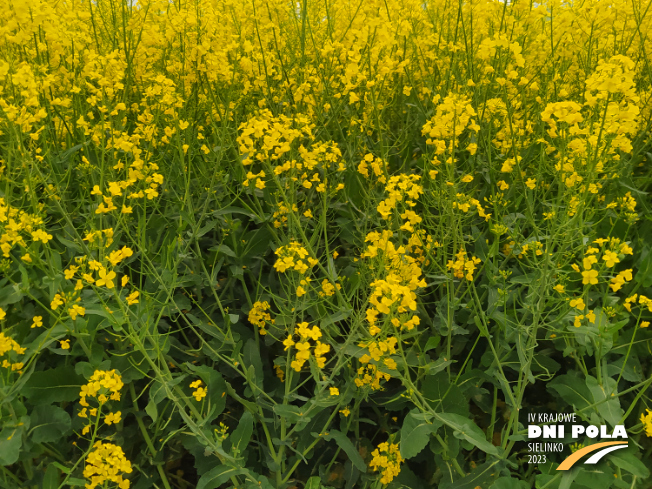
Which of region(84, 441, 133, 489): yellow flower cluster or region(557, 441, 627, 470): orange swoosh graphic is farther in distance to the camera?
region(557, 441, 627, 470): orange swoosh graphic

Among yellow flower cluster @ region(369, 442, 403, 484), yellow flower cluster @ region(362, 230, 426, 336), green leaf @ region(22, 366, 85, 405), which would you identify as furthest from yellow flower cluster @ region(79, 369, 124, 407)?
yellow flower cluster @ region(369, 442, 403, 484)

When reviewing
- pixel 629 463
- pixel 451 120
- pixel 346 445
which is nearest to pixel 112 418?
pixel 346 445

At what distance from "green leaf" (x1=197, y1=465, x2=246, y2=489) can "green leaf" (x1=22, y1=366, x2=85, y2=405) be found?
680 millimetres

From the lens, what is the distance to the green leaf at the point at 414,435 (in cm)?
198

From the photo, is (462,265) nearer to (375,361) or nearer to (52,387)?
(375,361)

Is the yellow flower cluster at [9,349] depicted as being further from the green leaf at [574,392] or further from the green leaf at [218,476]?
the green leaf at [574,392]

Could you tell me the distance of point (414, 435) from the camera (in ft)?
6.63

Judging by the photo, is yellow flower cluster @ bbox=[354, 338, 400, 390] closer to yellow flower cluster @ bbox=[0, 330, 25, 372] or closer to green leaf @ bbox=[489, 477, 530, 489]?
green leaf @ bbox=[489, 477, 530, 489]

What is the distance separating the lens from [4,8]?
238 cm

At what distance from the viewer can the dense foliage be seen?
6.52 ft

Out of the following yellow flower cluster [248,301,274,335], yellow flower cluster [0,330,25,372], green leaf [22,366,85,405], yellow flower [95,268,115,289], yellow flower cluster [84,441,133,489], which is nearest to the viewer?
yellow flower [95,268,115,289]

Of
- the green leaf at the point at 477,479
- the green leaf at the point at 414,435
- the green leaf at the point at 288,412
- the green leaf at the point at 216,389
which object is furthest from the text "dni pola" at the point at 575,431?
the green leaf at the point at 216,389

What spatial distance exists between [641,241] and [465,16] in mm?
1931

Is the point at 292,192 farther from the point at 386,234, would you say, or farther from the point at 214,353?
the point at 214,353
